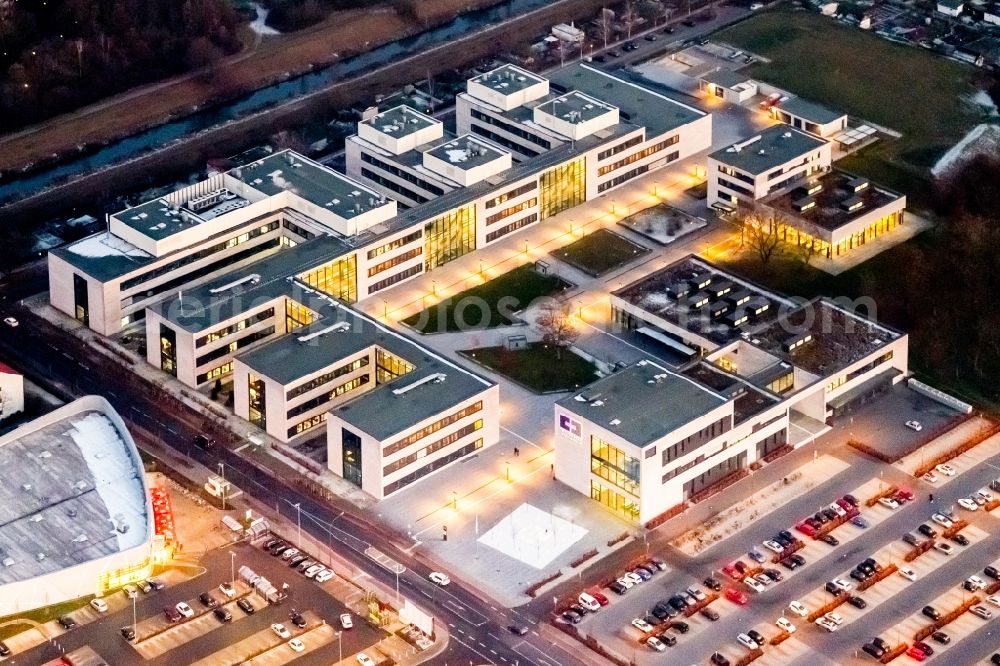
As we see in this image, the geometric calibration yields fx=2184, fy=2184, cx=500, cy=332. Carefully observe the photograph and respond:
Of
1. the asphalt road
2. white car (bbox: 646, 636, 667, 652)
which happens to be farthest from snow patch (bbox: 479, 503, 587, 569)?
white car (bbox: 646, 636, 667, 652)

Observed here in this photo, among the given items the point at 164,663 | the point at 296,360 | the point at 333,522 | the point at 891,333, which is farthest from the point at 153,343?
the point at 891,333

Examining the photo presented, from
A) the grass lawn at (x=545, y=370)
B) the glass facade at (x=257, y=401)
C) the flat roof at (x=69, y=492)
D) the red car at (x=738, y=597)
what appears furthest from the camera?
the grass lawn at (x=545, y=370)

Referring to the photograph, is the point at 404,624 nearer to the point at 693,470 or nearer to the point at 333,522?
the point at 333,522

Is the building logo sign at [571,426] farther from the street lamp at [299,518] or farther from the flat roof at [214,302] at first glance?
the flat roof at [214,302]

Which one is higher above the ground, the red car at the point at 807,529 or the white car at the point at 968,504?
the white car at the point at 968,504

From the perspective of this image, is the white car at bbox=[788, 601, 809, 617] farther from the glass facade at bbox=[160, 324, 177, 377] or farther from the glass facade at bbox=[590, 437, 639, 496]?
the glass facade at bbox=[160, 324, 177, 377]

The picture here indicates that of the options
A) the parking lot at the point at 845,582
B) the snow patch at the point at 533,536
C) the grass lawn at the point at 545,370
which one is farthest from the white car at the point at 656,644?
the grass lawn at the point at 545,370
